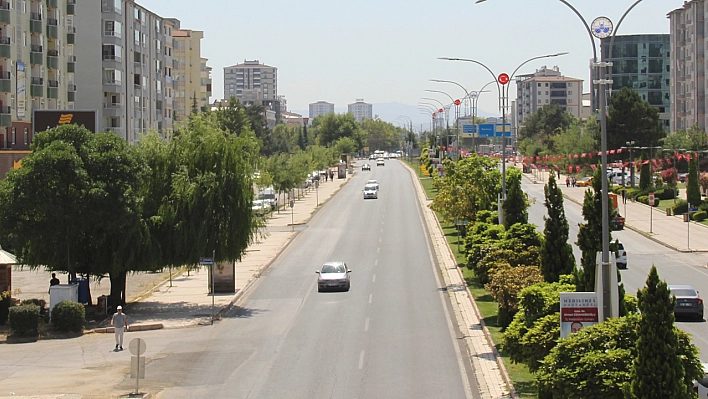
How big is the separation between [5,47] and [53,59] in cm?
821

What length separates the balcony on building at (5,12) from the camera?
60062 mm

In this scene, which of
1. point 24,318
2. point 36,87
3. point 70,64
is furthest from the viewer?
point 70,64

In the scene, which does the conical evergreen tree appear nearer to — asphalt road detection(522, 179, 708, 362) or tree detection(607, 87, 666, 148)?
asphalt road detection(522, 179, 708, 362)

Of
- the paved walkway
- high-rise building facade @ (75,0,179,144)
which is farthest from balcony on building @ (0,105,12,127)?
the paved walkway

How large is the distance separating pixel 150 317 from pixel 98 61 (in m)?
47.5

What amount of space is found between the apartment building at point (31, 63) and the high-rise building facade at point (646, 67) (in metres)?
99.9

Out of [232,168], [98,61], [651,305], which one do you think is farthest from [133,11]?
[651,305]

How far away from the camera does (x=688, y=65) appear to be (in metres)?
107

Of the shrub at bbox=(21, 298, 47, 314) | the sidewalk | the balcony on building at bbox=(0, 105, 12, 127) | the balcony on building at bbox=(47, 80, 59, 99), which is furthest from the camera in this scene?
the balcony on building at bbox=(47, 80, 59, 99)

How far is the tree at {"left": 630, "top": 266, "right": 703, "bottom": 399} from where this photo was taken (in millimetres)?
14273

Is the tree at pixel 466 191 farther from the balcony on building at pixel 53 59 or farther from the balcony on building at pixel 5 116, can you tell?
the balcony on building at pixel 53 59

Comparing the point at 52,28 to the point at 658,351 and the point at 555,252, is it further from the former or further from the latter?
the point at 658,351

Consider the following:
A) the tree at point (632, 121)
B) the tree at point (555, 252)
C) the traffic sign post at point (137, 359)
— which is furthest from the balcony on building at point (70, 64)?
the traffic sign post at point (137, 359)

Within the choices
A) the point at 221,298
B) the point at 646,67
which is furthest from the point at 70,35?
the point at 646,67
